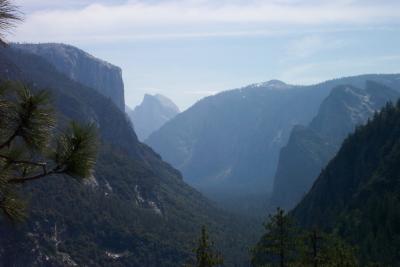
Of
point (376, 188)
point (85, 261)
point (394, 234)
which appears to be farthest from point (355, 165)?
point (85, 261)

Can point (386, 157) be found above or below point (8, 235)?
above

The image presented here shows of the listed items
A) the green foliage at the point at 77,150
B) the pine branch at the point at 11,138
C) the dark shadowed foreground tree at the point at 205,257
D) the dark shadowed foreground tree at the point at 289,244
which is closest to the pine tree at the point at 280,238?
the dark shadowed foreground tree at the point at 289,244


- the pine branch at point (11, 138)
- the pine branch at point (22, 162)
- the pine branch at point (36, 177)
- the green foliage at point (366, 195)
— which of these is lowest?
the green foliage at point (366, 195)

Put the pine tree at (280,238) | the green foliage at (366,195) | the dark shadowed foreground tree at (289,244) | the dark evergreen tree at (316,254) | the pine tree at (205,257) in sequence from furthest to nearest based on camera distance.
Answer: the green foliage at (366,195), the pine tree at (205,257), the pine tree at (280,238), the dark shadowed foreground tree at (289,244), the dark evergreen tree at (316,254)

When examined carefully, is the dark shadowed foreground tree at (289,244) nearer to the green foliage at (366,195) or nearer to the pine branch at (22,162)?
the pine branch at (22,162)

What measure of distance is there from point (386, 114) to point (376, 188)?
47449mm

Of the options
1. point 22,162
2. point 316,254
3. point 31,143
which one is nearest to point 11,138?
point 31,143

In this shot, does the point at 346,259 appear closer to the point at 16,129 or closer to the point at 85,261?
the point at 16,129

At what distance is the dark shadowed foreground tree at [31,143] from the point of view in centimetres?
1086

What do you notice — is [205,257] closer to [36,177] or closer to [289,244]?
[289,244]

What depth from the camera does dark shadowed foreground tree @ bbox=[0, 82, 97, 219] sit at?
10.9 metres

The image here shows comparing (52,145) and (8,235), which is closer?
(52,145)

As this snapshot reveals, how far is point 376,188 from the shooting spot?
142 meters

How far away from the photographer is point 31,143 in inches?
442
